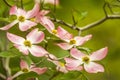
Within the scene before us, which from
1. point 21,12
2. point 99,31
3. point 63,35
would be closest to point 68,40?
point 63,35

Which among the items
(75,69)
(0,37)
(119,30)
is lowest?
(119,30)

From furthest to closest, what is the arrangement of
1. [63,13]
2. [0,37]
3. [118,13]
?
[63,13] → [0,37] → [118,13]

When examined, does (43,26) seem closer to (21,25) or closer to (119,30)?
(21,25)

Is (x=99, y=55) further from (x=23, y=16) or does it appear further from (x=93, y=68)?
(x=23, y=16)

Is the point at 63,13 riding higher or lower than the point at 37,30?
lower

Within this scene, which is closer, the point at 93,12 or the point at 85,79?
the point at 85,79

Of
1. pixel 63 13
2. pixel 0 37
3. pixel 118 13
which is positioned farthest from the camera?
pixel 63 13

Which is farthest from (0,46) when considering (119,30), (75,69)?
(119,30)

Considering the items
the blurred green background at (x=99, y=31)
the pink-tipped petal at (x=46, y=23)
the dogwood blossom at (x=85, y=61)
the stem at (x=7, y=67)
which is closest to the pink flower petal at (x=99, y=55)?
the dogwood blossom at (x=85, y=61)
